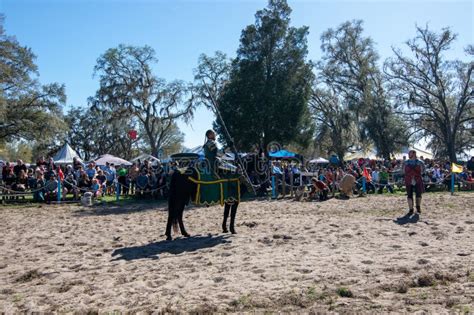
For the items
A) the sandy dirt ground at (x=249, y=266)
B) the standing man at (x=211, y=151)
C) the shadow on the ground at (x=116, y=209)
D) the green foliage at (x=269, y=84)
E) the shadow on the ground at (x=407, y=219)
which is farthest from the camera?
the green foliage at (x=269, y=84)

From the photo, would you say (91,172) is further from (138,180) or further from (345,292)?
(345,292)

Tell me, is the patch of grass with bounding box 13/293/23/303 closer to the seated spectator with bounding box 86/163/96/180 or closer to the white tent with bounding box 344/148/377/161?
the seated spectator with bounding box 86/163/96/180

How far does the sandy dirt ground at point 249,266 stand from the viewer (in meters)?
4.68

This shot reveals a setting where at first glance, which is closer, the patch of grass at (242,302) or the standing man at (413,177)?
the patch of grass at (242,302)

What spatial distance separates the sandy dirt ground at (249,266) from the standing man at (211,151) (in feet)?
4.55

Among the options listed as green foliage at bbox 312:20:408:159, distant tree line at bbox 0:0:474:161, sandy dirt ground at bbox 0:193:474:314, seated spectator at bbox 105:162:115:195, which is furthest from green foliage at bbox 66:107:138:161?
sandy dirt ground at bbox 0:193:474:314

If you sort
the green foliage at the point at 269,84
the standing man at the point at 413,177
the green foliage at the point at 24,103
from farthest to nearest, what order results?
the green foliage at the point at 24,103
the green foliage at the point at 269,84
the standing man at the point at 413,177

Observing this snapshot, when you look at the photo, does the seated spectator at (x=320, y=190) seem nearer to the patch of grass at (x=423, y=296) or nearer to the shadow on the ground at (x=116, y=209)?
the shadow on the ground at (x=116, y=209)

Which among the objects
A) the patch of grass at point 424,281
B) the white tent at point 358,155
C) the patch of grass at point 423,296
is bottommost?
the patch of grass at point 423,296

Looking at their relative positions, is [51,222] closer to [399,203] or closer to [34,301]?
[34,301]

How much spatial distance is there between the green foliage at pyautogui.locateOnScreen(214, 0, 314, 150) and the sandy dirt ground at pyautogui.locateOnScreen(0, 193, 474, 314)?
45.2 ft

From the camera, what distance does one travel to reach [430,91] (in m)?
35.6

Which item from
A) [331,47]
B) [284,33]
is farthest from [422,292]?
[331,47]

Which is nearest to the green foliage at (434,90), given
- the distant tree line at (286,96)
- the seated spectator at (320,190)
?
the distant tree line at (286,96)
